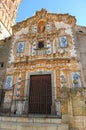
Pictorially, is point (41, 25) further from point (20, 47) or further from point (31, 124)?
point (31, 124)

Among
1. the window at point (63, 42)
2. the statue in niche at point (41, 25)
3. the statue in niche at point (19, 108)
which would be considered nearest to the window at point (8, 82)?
the statue in niche at point (19, 108)

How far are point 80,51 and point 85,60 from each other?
940 mm

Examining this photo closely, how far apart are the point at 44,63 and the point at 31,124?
17.9ft

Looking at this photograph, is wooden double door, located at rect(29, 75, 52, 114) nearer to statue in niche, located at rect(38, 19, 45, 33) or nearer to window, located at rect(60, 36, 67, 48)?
window, located at rect(60, 36, 67, 48)

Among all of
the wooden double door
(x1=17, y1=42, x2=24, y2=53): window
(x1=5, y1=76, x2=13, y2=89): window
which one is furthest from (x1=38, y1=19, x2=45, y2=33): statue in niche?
(x1=5, y1=76, x2=13, y2=89): window

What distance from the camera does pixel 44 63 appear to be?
10.2 m

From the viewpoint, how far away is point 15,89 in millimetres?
9578

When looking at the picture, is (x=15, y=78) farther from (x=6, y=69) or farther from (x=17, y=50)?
(x=17, y=50)

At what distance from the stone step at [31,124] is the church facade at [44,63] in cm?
147

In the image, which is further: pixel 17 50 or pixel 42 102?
pixel 17 50

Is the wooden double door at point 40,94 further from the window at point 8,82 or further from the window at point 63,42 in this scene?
the window at point 63,42

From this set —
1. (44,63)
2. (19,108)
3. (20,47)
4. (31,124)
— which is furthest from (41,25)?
(31,124)

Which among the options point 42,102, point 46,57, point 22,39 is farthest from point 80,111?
point 22,39

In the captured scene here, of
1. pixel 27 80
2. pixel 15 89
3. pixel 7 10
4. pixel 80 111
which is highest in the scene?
pixel 7 10
